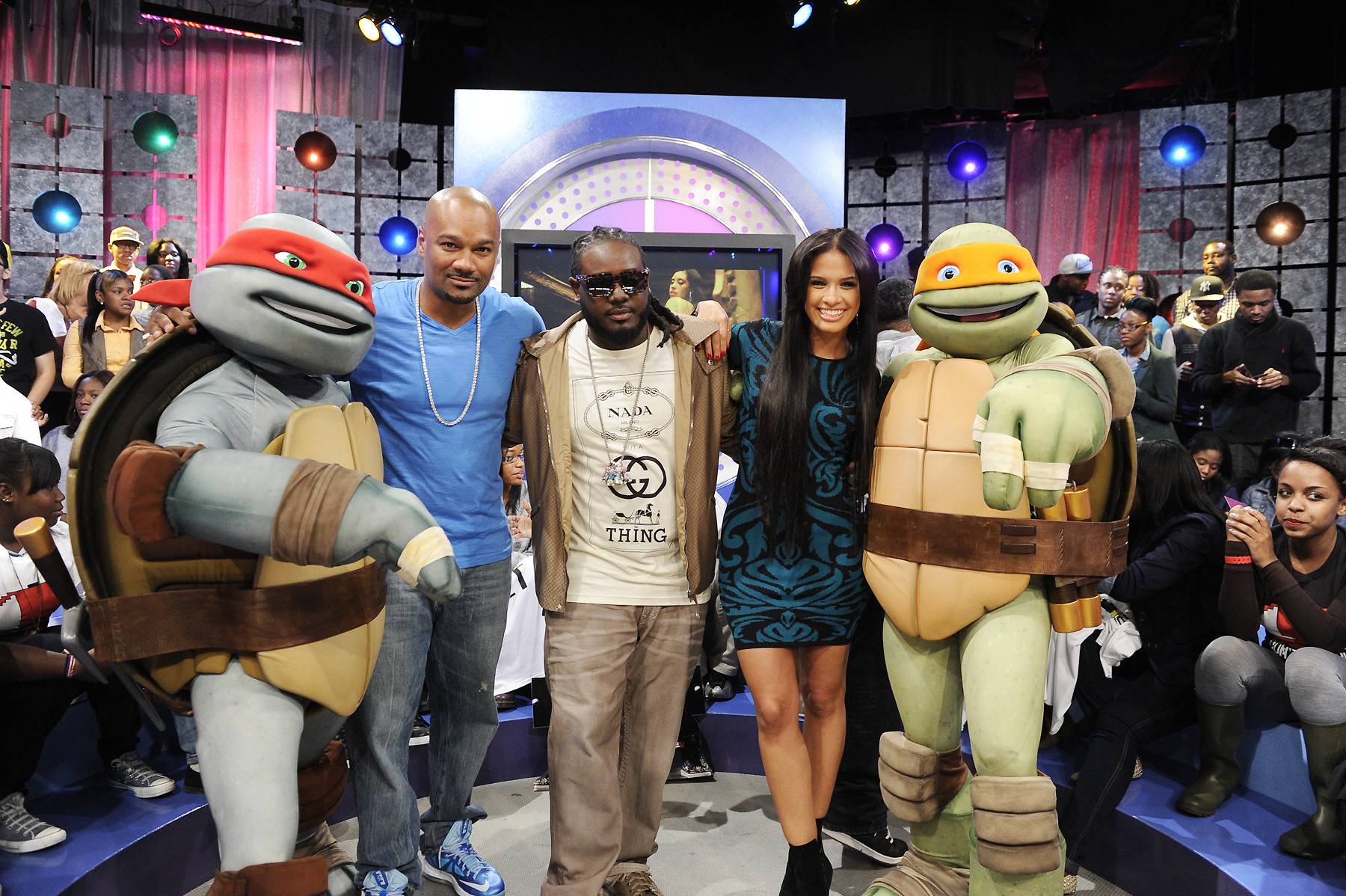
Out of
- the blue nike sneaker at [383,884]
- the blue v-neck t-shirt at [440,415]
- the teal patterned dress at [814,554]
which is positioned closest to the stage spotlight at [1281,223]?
the teal patterned dress at [814,554]

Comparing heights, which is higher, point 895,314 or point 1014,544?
point 895,314

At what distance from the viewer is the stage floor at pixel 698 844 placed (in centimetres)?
334

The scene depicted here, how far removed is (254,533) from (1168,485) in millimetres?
2954

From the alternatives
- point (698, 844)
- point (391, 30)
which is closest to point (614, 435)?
point (698, 844)

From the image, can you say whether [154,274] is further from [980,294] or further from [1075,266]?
[1075,266]

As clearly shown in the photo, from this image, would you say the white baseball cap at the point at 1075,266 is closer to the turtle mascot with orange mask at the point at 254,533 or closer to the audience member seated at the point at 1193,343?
the audience member seated at the point at 1193,343

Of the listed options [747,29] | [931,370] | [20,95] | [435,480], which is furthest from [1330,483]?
[20,95]

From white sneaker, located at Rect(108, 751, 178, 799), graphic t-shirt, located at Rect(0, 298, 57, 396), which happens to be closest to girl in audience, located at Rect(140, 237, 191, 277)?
graphic t-shirt, located at Rect(0, 298, 57, 396)

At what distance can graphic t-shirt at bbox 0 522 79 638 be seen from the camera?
10.4 feet

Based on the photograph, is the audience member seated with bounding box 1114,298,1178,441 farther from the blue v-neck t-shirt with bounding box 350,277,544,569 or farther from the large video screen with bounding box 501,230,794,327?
the blue v-neck t-shirt with bounding box 350,277,544,569

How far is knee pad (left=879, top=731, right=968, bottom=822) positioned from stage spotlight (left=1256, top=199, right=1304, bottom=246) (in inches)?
321

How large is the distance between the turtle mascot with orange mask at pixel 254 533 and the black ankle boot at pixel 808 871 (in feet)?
4.07

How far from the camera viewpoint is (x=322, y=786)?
2.35 metres

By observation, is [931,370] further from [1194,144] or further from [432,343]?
[1194,144]
